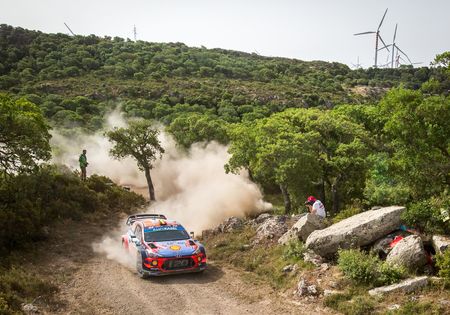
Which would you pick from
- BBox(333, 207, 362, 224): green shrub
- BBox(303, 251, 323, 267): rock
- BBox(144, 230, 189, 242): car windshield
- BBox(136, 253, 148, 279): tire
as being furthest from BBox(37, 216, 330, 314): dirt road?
BBox(333, 207, 362, 224): green shrub

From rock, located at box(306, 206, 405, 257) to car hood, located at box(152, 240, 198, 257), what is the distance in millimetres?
4787

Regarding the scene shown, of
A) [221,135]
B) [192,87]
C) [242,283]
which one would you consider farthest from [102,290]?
[192,87]

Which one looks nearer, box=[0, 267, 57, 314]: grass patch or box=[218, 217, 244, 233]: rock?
box=[0, 267, 57, 314]: grass patch

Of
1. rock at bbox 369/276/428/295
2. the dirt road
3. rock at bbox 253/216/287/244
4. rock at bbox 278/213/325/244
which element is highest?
rock at bbox 278/213/325/244

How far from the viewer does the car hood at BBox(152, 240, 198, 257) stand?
15.8 meters

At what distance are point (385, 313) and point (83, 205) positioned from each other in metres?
21.5

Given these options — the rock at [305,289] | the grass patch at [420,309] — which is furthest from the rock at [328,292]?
the grass patch at [420,309]

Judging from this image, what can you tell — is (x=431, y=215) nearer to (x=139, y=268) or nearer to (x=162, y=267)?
(x=162, y=267)

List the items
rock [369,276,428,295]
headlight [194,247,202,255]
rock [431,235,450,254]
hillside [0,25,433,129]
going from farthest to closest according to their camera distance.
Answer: hillside [0,25,433,129]
headlight [194,247,202,255]
rock [431,235,450,254]
rock [369,276,428,295]

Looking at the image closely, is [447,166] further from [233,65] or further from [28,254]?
[233,65]

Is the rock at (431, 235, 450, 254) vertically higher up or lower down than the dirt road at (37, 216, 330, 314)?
higher up

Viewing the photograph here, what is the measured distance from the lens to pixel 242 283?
609 inches

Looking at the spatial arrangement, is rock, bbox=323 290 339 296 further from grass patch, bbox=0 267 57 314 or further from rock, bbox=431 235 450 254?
grass patch, bbox=0 267 57 314

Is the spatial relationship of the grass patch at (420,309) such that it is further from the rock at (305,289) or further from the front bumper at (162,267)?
the front bumper at (162,267)
